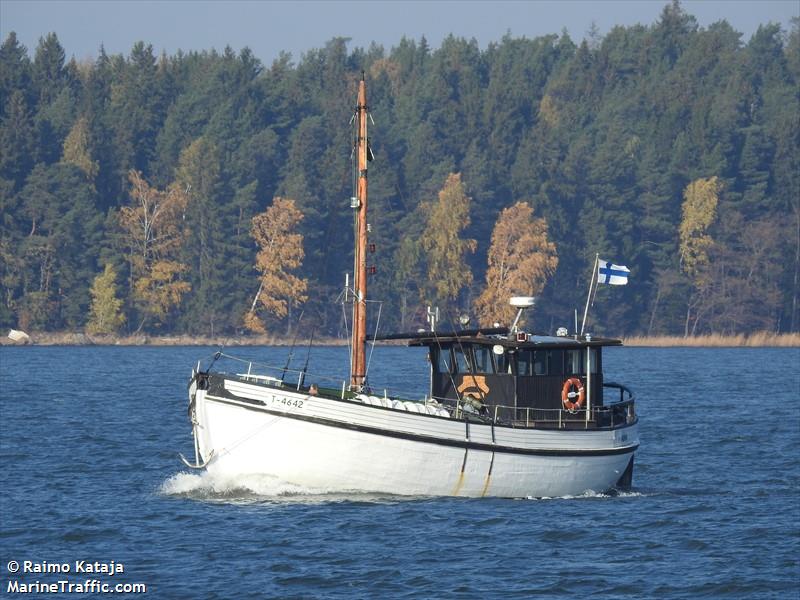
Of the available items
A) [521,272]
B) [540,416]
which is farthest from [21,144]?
[540,416]

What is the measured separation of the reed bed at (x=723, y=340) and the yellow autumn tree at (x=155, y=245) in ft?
137

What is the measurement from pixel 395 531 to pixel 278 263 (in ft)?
332

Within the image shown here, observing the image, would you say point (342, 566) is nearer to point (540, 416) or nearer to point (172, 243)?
point (540, 416)

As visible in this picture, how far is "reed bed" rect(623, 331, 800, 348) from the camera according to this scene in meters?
139

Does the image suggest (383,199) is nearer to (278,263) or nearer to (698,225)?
(278,263)

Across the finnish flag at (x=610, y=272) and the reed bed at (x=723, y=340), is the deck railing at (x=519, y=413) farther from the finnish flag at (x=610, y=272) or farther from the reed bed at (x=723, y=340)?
the reed bed at (x=723, y=340)

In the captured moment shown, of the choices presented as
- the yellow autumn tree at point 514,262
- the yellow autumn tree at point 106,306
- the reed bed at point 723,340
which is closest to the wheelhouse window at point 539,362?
the yellow autumn tree at point 514,262

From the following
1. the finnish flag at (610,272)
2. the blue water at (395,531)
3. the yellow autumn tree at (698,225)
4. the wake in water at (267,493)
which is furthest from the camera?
the yellow autumn tree at (698,225)

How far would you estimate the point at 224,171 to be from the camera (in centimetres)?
14062

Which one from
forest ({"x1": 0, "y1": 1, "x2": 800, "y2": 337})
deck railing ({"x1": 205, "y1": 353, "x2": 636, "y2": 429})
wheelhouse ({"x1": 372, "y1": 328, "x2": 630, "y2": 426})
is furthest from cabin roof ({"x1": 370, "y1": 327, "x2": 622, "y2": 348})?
forest ({"x1": 0, "y1": 1, "x2": 800, "y2": 337})

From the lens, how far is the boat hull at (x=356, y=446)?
109 feet

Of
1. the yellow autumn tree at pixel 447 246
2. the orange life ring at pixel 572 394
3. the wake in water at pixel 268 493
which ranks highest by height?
the yellow autumn tree at pixel 447 246

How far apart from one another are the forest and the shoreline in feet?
3.95

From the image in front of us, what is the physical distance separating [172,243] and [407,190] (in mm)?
24698
